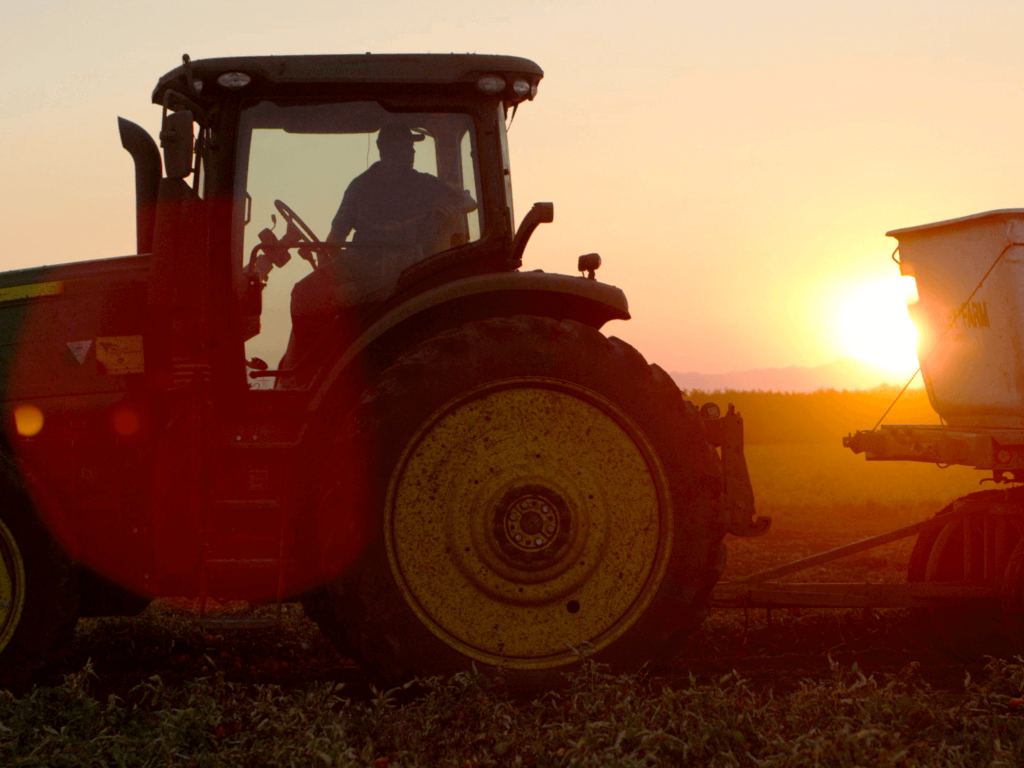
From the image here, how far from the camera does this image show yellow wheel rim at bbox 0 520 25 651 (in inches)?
150

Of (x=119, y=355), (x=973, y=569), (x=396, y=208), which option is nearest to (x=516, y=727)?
(x=396, y=208)

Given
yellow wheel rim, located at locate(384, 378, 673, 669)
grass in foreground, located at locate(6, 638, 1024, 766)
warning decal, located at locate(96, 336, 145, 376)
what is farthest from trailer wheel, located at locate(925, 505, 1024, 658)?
warning decal, located at locate(96, 336, 145, 376)

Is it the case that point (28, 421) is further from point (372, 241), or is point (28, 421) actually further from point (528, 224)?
point (528, 224)

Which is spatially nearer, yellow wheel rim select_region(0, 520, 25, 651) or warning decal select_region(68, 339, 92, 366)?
yellow wheel rim select_region(0, 520, 25, 651)

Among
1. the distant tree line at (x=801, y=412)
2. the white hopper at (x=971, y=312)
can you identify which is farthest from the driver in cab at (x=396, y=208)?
the distant tree line at (x=801, y=412)

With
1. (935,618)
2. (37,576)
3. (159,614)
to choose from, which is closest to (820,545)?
(935,618)

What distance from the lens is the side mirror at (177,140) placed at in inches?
146

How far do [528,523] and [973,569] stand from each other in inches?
102

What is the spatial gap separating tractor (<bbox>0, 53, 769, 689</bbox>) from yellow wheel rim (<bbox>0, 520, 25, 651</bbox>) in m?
0.01

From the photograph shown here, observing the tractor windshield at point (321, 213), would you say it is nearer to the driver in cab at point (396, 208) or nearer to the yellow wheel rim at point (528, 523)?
the driver in cab at point (396, 208)

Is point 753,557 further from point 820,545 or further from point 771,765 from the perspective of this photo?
point 771,765

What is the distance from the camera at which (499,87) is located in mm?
4348

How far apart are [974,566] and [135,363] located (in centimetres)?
421

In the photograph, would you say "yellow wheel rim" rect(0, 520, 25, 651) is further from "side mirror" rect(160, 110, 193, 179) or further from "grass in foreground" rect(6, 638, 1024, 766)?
"side mirror" rect(160, 110, 193, 179)
